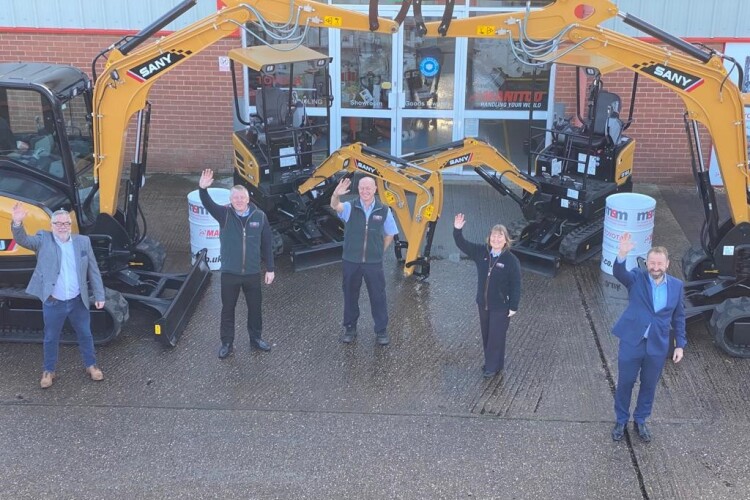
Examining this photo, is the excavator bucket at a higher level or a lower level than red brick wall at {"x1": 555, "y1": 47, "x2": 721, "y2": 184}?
lower

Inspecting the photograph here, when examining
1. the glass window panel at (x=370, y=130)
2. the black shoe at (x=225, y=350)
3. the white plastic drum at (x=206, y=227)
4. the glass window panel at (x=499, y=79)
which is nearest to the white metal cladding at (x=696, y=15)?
the glass window panel at (x=499, y=79)

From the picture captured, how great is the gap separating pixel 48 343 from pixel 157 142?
7.17 meters

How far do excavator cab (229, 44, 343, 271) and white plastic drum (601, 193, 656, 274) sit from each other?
3167 millimetres

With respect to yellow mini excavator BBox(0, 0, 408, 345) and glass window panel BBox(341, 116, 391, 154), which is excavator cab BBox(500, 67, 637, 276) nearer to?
yellow mini excavator BBox(0, 0, 408, 345)

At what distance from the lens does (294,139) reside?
967 centimetres

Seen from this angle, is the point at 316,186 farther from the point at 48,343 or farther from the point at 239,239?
the point at 48,343

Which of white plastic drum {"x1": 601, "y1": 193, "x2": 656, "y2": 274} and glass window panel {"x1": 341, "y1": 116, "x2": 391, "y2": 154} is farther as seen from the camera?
glass window panel {"x1": 341, "y1": 116, "x2": 391, "y2": 154}

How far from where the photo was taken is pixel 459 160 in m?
8.89

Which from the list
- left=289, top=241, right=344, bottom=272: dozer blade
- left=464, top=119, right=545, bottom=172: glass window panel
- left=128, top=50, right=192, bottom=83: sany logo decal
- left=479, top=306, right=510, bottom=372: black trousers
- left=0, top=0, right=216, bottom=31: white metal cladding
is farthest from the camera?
left=464, top=119, right=545, bottom=172: glass window panel

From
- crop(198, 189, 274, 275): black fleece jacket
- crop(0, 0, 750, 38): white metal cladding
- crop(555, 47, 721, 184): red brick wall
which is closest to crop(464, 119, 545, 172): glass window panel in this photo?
crop(555, 47, 721, 184): red brick wall

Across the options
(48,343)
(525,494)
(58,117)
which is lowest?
(525,494)

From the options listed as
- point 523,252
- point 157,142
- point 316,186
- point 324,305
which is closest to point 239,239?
point 324,305

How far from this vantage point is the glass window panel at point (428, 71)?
12766mm

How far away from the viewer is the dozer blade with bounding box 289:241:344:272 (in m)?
9.23
